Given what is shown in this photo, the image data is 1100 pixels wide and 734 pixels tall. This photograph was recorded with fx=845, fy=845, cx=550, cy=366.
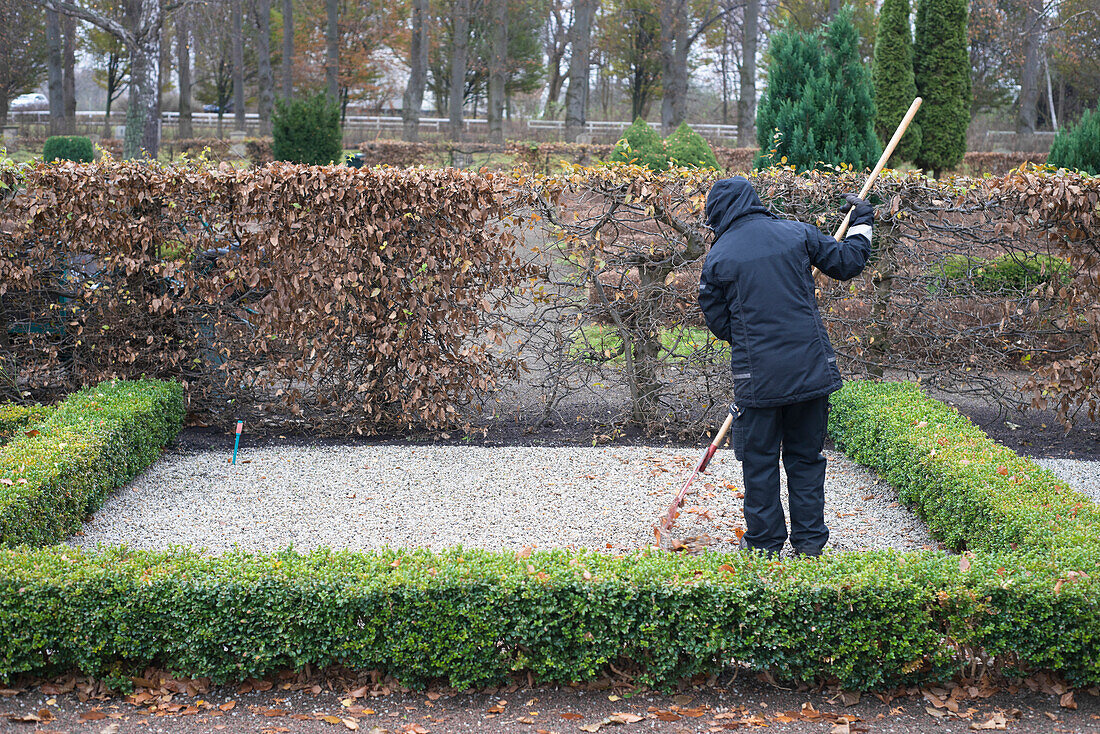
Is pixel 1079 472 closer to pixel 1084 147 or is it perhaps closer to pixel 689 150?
pixel 1084 147

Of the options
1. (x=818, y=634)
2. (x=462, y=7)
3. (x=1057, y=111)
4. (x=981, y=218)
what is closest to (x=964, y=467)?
(x=818, y=634)

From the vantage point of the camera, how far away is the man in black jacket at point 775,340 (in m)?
3.88

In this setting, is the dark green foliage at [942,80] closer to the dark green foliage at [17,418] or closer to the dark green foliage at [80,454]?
the dark green foliage at [80,454]

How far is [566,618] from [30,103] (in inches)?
1932

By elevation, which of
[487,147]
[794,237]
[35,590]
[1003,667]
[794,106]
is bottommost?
[1003,667]

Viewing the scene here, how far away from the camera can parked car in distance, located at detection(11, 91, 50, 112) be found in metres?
41.7

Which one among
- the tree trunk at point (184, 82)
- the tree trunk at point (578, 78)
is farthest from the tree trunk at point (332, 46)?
the tree trunk at point (578, 78)

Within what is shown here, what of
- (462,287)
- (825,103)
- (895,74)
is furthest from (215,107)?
(462,287)

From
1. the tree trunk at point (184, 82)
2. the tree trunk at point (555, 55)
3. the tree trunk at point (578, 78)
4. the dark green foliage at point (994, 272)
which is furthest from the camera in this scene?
the tree trunk at point (555, 55)

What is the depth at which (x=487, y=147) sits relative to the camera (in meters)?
23.2

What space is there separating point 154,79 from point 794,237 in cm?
1656

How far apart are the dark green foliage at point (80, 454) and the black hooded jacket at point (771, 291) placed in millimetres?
3467

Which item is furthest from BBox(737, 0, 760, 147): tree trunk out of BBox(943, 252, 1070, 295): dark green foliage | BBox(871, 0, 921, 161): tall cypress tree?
BBox(943, 252, 1070, 295): dark green foliage

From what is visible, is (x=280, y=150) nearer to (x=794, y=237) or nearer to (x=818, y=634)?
(x=794, y=237)
